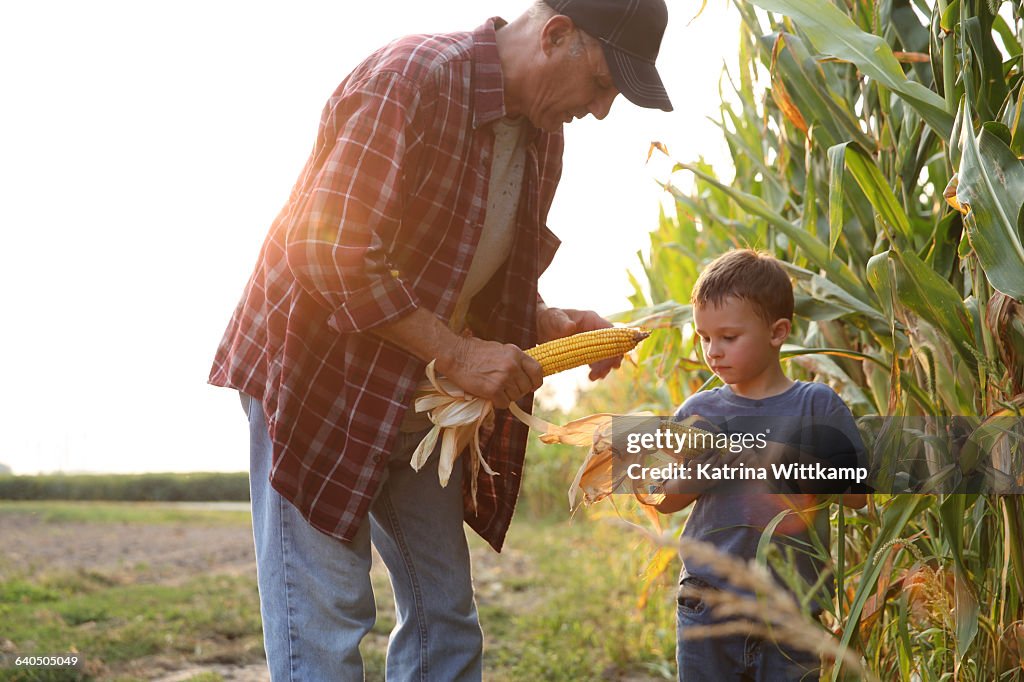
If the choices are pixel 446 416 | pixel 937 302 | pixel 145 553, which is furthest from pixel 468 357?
pixel 145 553

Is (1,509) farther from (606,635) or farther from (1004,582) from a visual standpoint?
(1004,582)

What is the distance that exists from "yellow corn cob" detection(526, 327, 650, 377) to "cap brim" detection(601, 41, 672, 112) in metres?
0.42

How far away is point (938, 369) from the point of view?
1729mm

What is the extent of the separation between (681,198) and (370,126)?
1.16 metres

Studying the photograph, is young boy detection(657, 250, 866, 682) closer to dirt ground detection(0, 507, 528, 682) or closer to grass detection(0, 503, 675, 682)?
grass detection(0, 503, 675, 682)

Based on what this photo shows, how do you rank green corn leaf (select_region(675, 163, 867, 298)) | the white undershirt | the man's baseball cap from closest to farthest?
the man's baseball cap < the white undershirt < green corn leaf (select_region(675, 163, 867, 298))

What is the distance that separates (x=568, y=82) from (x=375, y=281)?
52 centimetres

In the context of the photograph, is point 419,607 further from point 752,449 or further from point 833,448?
point 833,448

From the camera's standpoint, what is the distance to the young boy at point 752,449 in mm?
1630

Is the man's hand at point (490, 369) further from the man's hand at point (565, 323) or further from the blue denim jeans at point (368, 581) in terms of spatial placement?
the man's hand at point (565, 323)

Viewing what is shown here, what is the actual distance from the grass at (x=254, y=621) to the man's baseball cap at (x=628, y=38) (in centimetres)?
180

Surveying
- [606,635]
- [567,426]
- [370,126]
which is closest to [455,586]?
[567,426]

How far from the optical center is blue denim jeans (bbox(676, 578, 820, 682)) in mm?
1625

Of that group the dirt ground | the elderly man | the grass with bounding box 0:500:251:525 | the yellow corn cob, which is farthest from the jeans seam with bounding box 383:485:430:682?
the grass with bounding box 0:500:251:525
